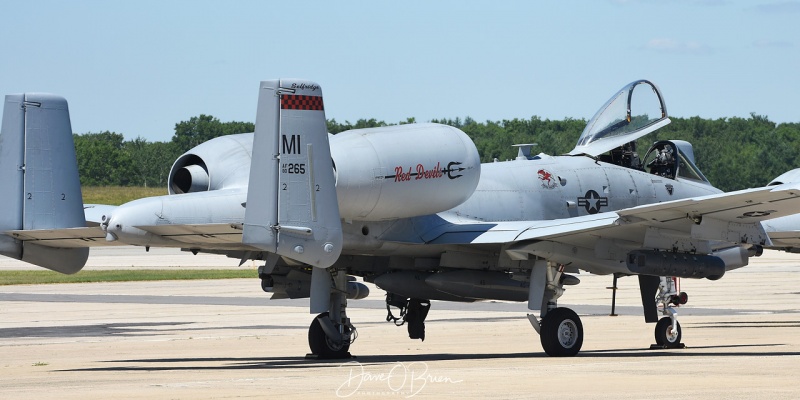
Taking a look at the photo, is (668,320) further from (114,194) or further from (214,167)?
(114,194)

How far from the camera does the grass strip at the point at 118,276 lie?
1853 inches

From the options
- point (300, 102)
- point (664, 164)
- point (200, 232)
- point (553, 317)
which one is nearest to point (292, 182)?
point (300, 102)

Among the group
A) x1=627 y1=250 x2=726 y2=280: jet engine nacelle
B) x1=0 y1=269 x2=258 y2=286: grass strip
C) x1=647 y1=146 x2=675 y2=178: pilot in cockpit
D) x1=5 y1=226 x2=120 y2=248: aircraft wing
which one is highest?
x1=647 y1=146 x2=675 y2=178: pilot in cockpit

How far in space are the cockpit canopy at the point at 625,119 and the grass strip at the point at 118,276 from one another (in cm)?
2737

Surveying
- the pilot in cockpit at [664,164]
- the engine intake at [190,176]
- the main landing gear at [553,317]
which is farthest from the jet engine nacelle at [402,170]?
the pilot in cockpit at [664,164]

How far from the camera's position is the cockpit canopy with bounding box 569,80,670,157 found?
22.8 metres

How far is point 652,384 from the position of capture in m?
15.2

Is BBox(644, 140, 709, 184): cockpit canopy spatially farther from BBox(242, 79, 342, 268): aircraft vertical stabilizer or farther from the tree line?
the tree line

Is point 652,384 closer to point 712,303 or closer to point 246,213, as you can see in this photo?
point 246,213

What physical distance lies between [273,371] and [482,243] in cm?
375

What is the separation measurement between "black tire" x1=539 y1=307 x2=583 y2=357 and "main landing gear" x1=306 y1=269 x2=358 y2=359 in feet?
10.0

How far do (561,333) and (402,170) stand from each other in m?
3.60

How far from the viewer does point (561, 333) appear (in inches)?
770

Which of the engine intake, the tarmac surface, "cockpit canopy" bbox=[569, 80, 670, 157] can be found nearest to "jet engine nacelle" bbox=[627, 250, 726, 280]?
the tarmac surface
